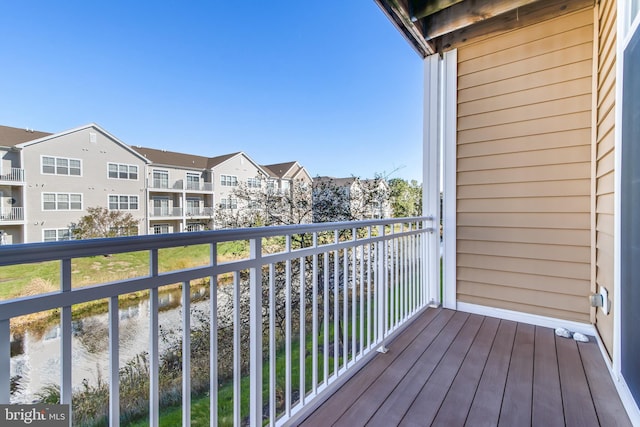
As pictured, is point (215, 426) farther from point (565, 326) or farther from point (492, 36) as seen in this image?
point (492, 36)

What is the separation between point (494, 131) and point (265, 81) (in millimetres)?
4557

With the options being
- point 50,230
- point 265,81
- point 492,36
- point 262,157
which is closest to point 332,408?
point 50,230

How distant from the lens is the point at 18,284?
75cm

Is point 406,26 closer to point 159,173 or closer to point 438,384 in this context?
point 438,384

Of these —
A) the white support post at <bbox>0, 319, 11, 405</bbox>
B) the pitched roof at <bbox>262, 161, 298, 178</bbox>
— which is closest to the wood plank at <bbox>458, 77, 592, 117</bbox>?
the pitched roof at <bbox>262, 161, 298, 178</bbox>

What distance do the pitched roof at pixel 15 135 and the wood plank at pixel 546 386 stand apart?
4.18 meters

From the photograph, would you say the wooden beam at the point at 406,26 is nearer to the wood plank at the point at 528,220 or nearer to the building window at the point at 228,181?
the wood plank at the point at 528,220

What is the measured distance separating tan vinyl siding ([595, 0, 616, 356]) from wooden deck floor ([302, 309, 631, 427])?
34cm

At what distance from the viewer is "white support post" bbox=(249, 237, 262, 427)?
119cm

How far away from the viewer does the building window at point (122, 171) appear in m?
3.22

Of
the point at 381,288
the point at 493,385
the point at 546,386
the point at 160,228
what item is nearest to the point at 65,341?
the point at 381,288

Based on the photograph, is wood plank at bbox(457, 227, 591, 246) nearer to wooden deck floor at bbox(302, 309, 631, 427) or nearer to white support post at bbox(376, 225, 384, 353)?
wooden deck floor at bbox(302, 309, 631, 427)

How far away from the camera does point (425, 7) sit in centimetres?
244

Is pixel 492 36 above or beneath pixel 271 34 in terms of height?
beneath
